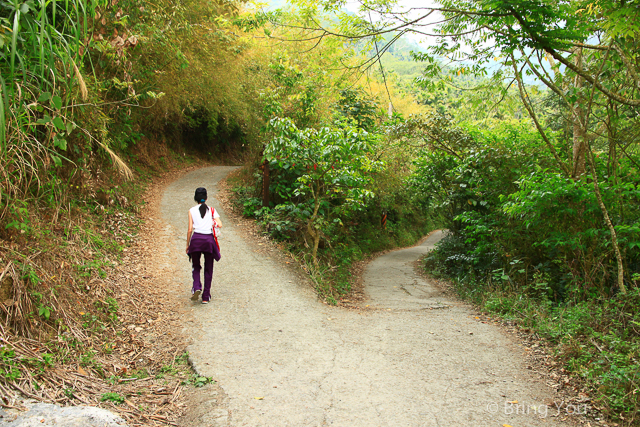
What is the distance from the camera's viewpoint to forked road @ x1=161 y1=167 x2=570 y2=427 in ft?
10.4

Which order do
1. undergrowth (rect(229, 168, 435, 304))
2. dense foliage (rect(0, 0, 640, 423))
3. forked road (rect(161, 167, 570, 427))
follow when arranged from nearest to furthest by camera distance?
forked road (rect(161, 167, 570, 427)), dense foliage (rect(0, 0, 640, 423)), undergrowth (rect(229, 168, 435, 304))

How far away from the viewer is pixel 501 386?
3738mm

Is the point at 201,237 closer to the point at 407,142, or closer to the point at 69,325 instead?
the point at 69,325

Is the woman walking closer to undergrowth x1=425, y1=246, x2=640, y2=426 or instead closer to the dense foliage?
the dense foliage

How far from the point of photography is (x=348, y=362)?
4148 millimetres

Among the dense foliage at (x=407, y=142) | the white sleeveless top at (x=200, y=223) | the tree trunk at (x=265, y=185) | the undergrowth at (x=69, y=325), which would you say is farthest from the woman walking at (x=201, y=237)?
the tree trunk at (x=265, y=185)

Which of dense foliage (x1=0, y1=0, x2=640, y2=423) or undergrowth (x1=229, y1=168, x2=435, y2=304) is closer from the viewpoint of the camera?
dense foliage (x1=0, y1=0, x2=640, y2=423)

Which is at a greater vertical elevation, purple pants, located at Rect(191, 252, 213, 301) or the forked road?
purple pants, located at Rect(191, 252, 213, 301)

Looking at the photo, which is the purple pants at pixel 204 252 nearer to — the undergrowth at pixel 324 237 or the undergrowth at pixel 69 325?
the undergrowth at pixel 69 325

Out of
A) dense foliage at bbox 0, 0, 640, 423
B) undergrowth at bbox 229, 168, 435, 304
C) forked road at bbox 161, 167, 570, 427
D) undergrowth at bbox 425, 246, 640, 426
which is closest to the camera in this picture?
forked road at bbox 161, 167, 570, 427

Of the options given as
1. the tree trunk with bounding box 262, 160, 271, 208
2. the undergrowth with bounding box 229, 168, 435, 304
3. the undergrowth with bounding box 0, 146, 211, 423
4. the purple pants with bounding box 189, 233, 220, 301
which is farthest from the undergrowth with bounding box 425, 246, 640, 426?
the tree trunk with bounding box 262, 160, 271, 208

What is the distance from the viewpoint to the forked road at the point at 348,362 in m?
3.18

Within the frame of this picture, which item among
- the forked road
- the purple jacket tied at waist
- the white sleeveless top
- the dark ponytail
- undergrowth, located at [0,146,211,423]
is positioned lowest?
the forked road

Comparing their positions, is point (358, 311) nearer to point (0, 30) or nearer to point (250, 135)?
point (0, 30)
